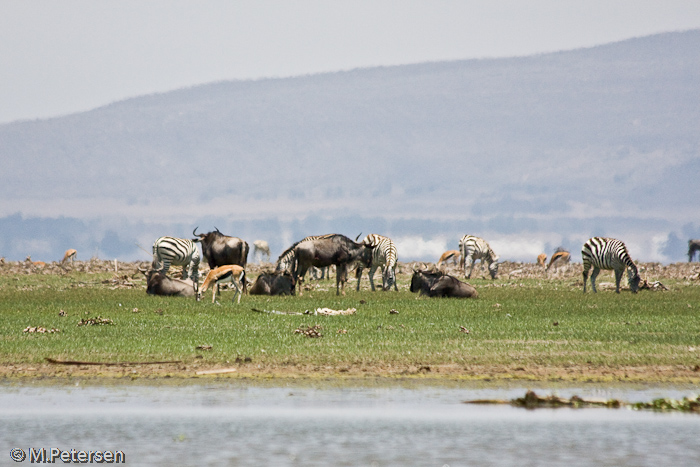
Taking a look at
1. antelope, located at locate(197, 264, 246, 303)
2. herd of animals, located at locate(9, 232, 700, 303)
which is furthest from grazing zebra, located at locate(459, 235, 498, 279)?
antelope, located at locate(197, 264, 246, 303)

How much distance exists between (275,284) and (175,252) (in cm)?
502

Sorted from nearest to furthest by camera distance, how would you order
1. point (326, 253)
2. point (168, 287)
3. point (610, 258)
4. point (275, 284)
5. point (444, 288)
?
point (444, 288) < point (168, 287) < point (275, 284) < point (326, 253) < point (610, 258)

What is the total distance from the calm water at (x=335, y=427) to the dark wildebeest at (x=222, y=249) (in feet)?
76.8

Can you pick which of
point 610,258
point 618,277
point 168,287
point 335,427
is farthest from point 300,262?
point 335,427

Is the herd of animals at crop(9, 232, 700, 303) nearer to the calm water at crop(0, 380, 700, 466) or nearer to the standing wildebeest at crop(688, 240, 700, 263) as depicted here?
the calm water at crop(0, 380, 700, 466)

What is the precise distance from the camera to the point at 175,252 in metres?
40.0

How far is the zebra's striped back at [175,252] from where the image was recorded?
40.0 metres

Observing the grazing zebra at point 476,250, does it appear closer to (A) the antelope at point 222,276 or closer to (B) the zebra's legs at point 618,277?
(B) the zebra's legs at point 618,277

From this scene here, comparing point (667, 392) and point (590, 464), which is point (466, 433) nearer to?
point (590, 464)

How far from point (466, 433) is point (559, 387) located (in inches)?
184

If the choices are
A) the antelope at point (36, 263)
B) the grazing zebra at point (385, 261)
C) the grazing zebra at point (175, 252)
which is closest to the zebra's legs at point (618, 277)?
the grazing zebra at point (385, 261)

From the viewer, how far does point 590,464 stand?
1134 cm

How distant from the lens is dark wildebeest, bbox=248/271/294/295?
123ft

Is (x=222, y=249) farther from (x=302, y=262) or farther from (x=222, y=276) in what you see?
(x=222, y=276)
